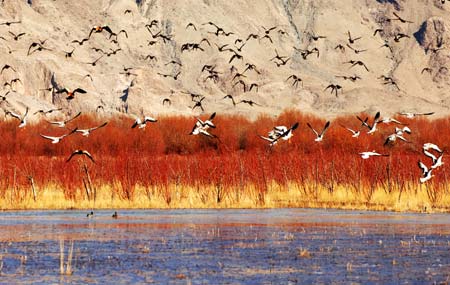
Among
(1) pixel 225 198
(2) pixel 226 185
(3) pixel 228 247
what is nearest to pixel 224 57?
(2) pixel 226 185

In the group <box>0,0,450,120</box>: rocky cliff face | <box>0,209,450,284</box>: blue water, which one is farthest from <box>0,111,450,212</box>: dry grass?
<box>0,0,450,120</box>: rocky cliff face

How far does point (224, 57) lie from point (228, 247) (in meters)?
130

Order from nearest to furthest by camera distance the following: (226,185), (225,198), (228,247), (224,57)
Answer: (228,247) < (225,198) < (226,185) < (224,57)

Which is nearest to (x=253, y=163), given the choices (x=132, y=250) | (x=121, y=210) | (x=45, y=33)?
(x=121, y=210)

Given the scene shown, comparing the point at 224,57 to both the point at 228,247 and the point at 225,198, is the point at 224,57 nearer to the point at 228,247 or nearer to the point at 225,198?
the point at 225,198

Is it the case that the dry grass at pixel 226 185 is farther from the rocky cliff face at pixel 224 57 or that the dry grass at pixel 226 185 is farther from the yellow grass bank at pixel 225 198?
the rocky cliff face at pixel 224 57

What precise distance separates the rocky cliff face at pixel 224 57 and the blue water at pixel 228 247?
309ft

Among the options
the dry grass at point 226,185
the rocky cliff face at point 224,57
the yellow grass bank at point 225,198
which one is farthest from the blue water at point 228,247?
the rocky cliff face at point 224,57

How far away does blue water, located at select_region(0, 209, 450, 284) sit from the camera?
1900 centimetres

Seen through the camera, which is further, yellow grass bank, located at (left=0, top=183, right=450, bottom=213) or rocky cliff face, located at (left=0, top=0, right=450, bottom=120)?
rocky cliff face, located at (left=0, top=0, right=450, bottom=120)

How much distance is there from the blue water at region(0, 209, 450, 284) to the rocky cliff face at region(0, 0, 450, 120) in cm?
9418

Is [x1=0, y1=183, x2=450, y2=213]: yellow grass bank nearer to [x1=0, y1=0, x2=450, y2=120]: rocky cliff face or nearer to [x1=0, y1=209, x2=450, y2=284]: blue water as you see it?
[x1=0, y1=209, x2=450, y2=284]: blue water

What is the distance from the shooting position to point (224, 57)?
502 feet

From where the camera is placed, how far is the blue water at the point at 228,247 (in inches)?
748
